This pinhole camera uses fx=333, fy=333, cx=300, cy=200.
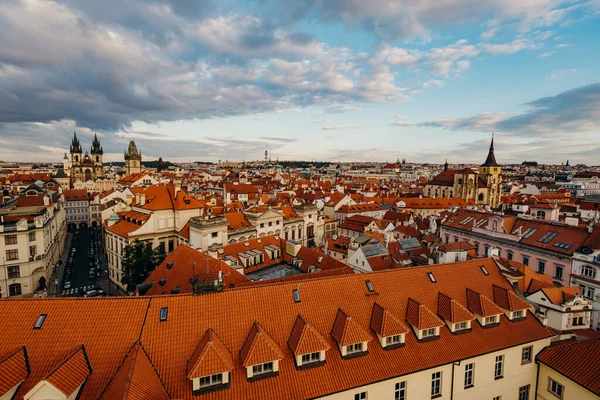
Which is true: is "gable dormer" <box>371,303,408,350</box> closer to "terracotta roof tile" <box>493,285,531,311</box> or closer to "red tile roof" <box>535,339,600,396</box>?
"terracotta roof tile" <box>493,285,531,311</box>

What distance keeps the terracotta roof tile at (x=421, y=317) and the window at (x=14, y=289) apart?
50.1 metres

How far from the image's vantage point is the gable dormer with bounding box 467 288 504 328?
20078 mm

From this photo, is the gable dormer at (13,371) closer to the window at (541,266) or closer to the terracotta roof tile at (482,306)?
the terracotta roof tile at (482,306)

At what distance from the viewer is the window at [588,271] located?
35.4 metres

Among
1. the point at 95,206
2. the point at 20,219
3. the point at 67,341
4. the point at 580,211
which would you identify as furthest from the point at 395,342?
the point at 95,206

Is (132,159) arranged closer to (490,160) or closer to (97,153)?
(97,153)

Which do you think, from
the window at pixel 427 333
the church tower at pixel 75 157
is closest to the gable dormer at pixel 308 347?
the window at pixel 427 333

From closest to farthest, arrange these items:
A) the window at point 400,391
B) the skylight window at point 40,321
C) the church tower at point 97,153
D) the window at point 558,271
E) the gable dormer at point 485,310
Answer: the skylight window at point 40,321 < the window at point 400,391 < the gable dormer at point 485,310 < the window at point 558,271 < the church tower at point 97,153

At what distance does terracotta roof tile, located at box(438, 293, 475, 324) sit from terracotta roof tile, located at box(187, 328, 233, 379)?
12593mm

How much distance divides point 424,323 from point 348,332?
4.74m

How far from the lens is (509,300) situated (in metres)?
21.3

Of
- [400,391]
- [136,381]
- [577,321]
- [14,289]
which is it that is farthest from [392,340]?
[14,289]

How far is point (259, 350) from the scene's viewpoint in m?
15.4

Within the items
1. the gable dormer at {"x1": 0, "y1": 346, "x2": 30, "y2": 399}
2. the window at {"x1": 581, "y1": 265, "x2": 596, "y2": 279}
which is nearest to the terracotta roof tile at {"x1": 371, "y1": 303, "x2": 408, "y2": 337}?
the gable dormer at {"x1": 0, "y1": 346, "x2": 30, "y2": 399}
